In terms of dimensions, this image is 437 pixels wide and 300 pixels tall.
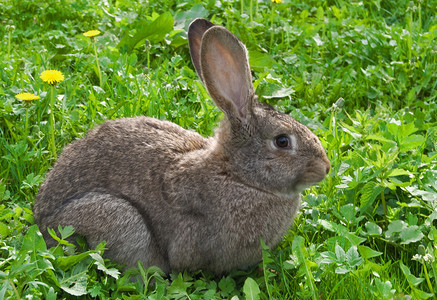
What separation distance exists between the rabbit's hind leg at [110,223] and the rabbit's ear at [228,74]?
88cm

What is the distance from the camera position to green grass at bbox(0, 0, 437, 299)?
3719 mm

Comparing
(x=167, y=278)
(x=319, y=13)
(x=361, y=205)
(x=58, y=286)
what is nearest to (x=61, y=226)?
(x=58, y=286)

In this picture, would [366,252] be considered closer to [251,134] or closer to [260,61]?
[251,134]

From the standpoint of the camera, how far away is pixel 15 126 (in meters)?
5.04

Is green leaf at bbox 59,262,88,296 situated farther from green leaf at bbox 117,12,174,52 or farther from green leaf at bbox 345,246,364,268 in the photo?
green leaf at bbox 117,12,174,52

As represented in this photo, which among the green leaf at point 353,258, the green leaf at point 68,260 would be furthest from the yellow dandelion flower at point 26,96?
the green leaf at point 353,258

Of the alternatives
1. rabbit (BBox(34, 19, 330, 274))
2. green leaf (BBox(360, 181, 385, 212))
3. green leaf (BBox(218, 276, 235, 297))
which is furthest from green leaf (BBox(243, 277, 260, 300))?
green leaf (BBox(360, 181, 385, 212))

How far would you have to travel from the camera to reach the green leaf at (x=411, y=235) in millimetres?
3902

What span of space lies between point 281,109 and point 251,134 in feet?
4.81

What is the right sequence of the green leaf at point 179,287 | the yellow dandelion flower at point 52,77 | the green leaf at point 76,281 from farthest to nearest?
1. the yellow dandelion flower at point 52,77
2. the green leaf at point 179,287
3. the green leaf at point 76,281

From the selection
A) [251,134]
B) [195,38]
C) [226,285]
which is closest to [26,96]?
[195,38]

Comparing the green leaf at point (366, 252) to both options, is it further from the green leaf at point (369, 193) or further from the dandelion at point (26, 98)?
the dandelion at point (26, 98)

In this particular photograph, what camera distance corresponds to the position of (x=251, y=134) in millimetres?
4082

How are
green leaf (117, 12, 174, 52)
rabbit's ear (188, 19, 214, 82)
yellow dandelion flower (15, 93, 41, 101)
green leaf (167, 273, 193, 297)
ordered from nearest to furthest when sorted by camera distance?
green leaf (167, 273, 193, 297) < rabbit's ear (188, 19, 214, 82) < yellow dandelion flower (15, 93, 41, 101) < green leaf (117, 12, 174, 52)
